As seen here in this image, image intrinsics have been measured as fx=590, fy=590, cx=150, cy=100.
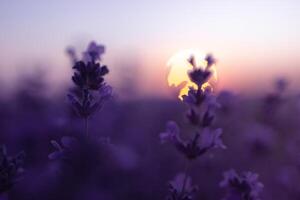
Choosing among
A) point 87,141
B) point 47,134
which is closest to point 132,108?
point 47,134

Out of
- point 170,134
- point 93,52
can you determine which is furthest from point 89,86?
point 170,134

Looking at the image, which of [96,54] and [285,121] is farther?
[285,121]

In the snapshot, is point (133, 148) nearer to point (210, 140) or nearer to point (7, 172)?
point (210, 140)

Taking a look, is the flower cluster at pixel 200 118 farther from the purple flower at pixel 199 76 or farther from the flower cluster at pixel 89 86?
the flower cluster at pixel 89 86

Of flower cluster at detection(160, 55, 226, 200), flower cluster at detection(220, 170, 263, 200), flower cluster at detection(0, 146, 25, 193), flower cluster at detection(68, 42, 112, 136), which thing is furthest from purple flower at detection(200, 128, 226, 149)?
flower cluster at detection(0, 146, 25, 193)

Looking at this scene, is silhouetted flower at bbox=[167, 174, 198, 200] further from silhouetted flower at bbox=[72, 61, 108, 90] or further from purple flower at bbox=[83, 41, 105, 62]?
purple flower at bbox=[83, 41, 105, 62]

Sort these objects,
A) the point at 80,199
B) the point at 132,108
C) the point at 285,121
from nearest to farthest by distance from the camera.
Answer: the point at 80,199
the point at 285,121
the point at 132,108

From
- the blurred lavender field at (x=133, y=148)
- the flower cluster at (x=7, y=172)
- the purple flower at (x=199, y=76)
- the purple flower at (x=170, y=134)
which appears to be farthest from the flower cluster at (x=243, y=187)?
the flower cluster at (x=7, y=172)

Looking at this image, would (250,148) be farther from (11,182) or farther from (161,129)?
(11,182)

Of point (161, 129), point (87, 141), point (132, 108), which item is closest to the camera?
point (87, 141)
